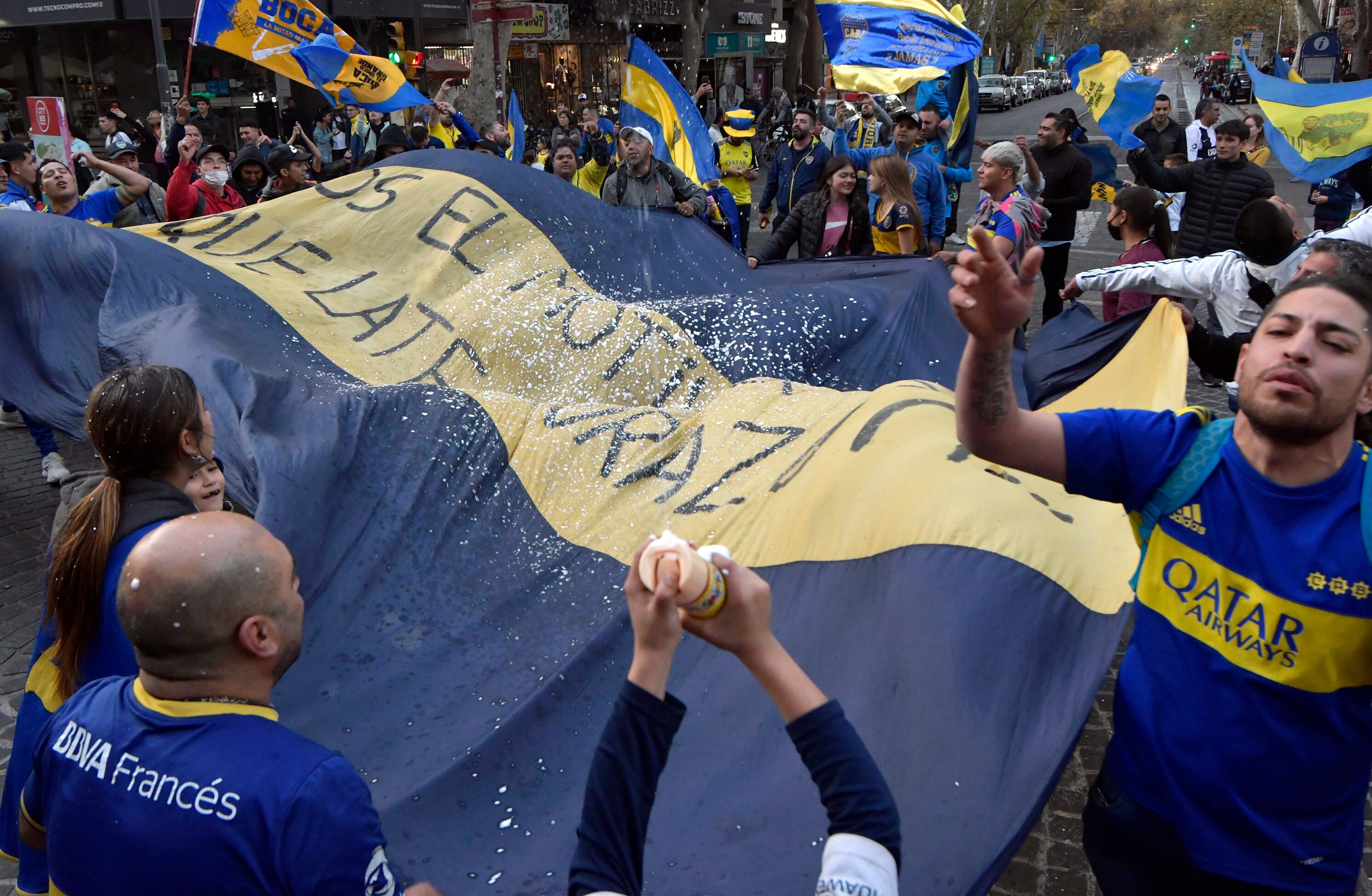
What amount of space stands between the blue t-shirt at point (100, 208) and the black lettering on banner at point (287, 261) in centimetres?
182

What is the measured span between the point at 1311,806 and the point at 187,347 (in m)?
3.86

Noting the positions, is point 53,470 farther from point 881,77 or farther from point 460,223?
point 881,77

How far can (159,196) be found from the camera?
679 centimetres

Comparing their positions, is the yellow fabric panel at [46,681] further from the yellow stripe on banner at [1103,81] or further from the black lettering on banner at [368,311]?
the yellow stripe on banner at [1103,81]

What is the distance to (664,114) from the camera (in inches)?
304

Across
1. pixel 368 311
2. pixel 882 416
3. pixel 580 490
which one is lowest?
pixel 580 490

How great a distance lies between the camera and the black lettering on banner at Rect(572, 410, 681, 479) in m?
3.66

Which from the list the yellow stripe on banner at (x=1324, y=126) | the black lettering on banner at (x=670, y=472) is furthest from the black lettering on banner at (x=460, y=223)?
the yellow stripe on banner at (x=1324, y=126)

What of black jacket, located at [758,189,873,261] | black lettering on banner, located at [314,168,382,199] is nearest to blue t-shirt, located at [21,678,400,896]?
black lettering on banner, located at [314,168,382,199]

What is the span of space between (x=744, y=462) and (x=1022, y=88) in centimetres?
4520

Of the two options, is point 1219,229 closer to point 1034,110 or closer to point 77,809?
point 77,809

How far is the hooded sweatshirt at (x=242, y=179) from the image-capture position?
790 centimetres

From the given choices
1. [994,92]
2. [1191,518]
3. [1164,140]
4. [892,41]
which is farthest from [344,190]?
[994,92]

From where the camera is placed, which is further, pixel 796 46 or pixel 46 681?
pixel 796 46
